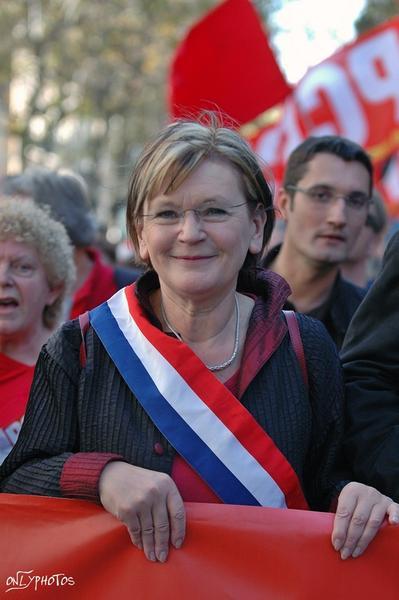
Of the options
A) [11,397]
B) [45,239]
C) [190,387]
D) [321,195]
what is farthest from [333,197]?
[190,387]

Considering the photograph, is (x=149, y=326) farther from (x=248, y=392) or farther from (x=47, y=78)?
(x=47, y=78)

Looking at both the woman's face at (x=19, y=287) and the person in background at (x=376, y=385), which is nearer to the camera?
the person in background at (x=376, y=385)

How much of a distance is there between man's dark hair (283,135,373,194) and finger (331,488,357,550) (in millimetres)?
2628

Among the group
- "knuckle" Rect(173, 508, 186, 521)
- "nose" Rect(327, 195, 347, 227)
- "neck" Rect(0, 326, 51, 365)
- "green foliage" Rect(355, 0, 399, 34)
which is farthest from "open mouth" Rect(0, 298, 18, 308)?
"green foliage" Rect(355, 0, 399, 34)

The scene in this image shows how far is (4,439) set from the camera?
3477mm

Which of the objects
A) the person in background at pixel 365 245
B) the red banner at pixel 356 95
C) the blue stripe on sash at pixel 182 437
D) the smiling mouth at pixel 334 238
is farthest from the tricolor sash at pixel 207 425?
the red banner at pixel 356 95

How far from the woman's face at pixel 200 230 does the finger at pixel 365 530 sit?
63 cm

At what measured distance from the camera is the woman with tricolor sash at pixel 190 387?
243 centimetres

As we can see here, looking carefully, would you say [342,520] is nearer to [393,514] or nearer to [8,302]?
[393,514]

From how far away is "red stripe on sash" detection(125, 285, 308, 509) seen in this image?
98.3 inches

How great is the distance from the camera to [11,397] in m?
3.64

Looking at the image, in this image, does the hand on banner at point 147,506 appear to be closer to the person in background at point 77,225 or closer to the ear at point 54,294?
the ear at point 54,294

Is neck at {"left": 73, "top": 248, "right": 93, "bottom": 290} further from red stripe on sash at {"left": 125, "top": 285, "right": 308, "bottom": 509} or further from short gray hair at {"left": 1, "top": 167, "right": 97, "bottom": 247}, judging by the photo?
red stripe on sash at {"left": 125, "top": 285, "right": 308, "bottom": 509}

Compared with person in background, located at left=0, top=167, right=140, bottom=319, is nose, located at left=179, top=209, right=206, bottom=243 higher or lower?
higher
